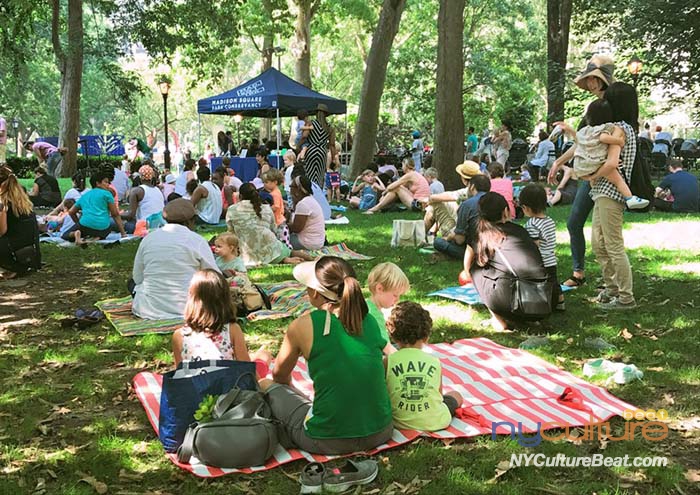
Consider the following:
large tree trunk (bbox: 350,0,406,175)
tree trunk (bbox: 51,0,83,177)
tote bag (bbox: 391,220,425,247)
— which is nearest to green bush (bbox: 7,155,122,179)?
tree trunk (bbox: 51,0,83,177)

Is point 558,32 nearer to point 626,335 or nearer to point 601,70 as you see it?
point 601,70

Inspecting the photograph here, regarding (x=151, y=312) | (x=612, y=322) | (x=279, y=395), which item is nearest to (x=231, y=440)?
(x=279, y=395)

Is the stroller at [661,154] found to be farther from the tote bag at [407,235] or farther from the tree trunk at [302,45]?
the tree trunk at [302,45]

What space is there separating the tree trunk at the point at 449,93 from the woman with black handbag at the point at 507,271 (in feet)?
26.9

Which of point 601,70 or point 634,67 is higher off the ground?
point 634,67

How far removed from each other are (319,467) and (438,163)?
11.4 m

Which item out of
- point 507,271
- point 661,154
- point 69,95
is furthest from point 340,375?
point 69,95

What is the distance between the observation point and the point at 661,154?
19406 mm

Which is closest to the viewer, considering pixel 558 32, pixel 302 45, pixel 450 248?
pixel 450 248

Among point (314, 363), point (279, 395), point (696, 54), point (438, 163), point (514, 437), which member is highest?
point (696, 54)

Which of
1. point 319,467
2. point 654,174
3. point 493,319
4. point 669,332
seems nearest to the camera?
point 319,467

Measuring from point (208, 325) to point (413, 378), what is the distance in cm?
122

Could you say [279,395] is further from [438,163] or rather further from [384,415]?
[438,163]

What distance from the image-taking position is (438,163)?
571 inches
